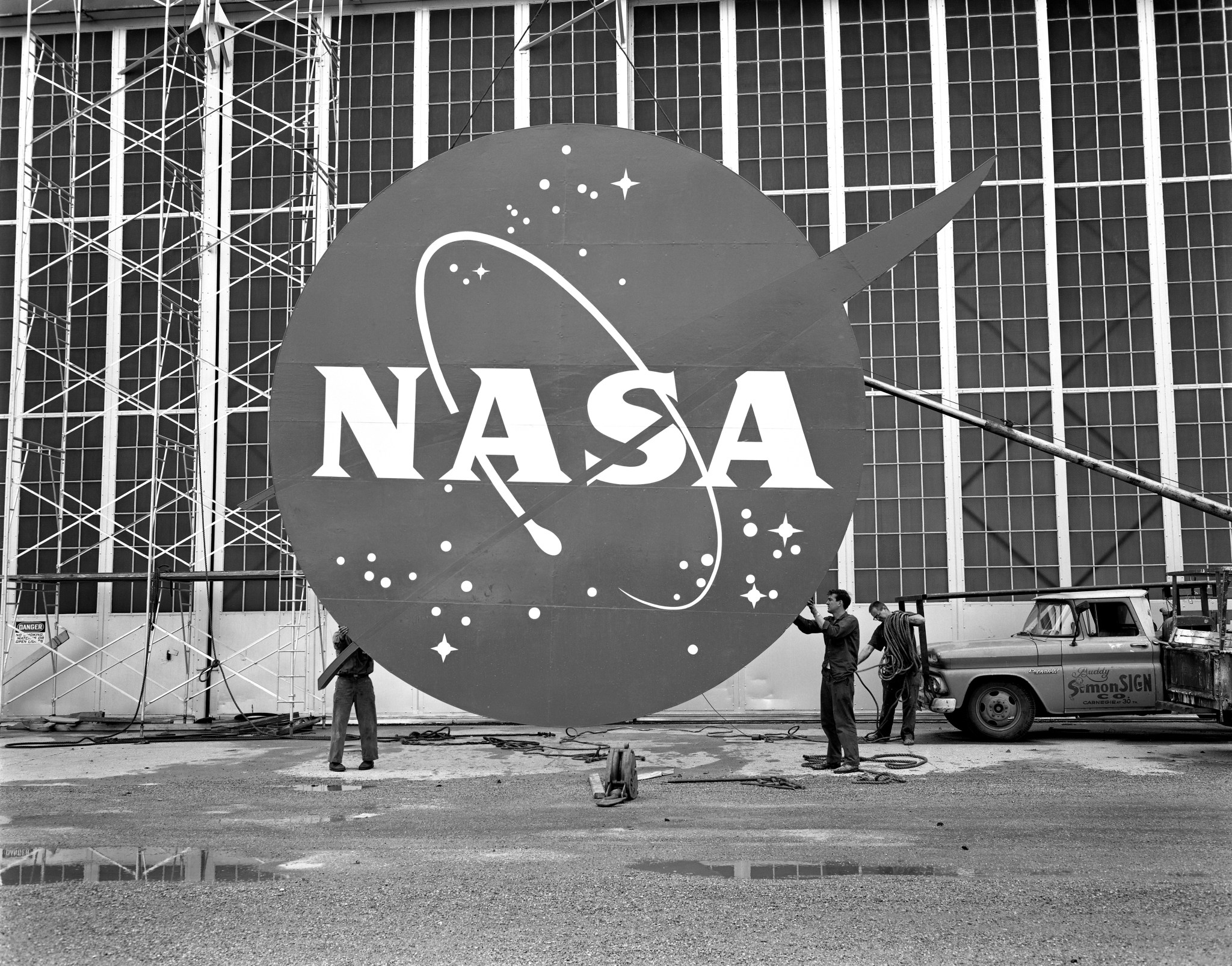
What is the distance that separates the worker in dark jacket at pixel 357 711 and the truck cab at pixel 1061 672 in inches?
281

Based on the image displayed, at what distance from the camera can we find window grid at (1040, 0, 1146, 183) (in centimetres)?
1898

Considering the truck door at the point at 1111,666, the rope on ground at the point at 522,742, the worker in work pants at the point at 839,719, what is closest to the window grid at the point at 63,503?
the rope on ground at the point at 522,742

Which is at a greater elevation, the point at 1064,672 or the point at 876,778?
the point at 1064,672

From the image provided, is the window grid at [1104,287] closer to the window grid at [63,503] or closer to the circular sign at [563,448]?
the window grid at [63,503]

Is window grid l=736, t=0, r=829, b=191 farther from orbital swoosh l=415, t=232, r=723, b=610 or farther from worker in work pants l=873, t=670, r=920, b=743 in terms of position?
orbital swoosh l=415, t=232, r=723, b=610

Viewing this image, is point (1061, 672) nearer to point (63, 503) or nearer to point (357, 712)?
point (357, 712)

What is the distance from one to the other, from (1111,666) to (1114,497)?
439 centimetres

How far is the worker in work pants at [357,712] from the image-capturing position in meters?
12.6

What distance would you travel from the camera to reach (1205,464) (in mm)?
18328

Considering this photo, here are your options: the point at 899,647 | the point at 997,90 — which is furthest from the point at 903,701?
the point at 997,90

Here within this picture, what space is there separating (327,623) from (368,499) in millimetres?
16405

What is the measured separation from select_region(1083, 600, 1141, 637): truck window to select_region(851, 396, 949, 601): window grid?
11.2 ft

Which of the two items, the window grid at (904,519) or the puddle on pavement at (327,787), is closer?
the puddle on pavement at (327,787)

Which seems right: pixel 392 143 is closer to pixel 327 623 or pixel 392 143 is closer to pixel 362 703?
pixel 327 623
